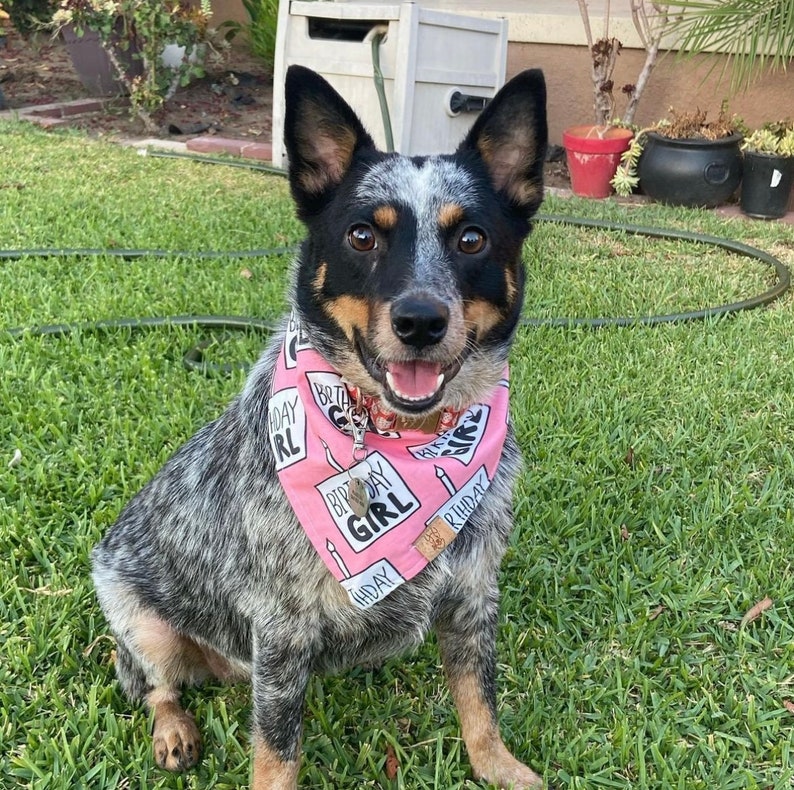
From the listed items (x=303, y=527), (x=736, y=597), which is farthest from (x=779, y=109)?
(x=303, y=527)

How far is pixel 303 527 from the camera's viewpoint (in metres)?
1.99

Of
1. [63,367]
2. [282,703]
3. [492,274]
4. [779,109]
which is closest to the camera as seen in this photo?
[282,703]

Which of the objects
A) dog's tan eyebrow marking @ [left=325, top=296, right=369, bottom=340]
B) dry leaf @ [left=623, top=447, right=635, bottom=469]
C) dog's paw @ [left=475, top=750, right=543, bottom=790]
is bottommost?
dog's paw @ [left=475, top=750, right=543, bottom=790]

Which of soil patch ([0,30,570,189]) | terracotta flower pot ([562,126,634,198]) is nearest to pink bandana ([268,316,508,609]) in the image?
terracotta flower pot ([562,126,634,198])

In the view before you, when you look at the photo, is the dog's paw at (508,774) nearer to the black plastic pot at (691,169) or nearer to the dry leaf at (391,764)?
the dry leaf at (391,764)

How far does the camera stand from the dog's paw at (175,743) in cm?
215

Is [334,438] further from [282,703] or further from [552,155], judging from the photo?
[552,155]

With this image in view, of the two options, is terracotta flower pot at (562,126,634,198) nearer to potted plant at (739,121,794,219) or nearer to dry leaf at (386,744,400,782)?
potted plant at (739,121,794,219)

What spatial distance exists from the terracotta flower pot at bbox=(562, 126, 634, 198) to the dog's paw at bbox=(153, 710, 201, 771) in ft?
21.8

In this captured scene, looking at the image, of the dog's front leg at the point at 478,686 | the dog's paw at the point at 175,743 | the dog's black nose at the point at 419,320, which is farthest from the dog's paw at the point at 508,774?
the dog's black nose at the point at 419,320

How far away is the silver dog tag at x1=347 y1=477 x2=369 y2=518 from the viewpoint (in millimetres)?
2020

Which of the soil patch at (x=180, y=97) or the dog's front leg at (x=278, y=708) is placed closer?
the dog's front leg at (x=278, y=708)

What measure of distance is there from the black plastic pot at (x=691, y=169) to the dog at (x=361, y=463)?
5.52 meters

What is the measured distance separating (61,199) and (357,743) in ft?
18.9
